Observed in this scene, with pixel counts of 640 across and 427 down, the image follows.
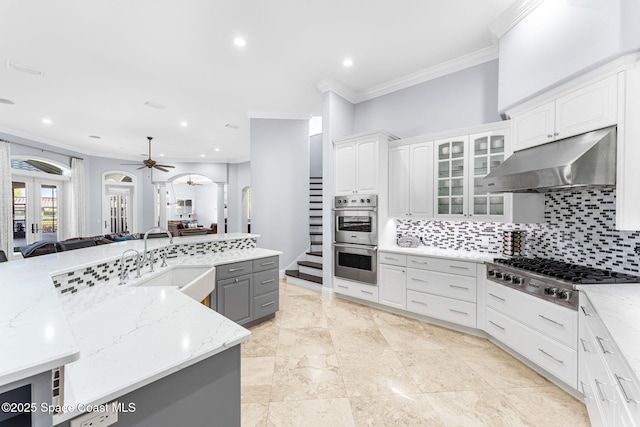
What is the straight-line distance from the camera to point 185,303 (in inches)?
57.9

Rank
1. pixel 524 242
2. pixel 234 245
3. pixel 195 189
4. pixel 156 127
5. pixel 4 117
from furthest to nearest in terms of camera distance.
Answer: pixel 195 189 < pixel 156 127 < pixel 4 117 < pixel 234 245 < pixel 524 242

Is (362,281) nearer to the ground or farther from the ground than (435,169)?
nearer to the ground

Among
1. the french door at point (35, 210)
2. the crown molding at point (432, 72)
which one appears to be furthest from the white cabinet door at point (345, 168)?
the french door at point (35, 210)

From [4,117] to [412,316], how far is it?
8030 millimetres

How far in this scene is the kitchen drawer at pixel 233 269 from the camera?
8.96 ft

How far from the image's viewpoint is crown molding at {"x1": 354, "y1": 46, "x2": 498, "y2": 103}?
3.12 m

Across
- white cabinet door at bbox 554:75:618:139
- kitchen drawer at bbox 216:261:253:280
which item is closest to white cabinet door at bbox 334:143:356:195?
kitchen drawer at bbox 216:261:253:280

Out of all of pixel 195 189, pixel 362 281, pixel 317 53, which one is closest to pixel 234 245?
pixel 362 281

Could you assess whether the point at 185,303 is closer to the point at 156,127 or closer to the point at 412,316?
the point at 412,316

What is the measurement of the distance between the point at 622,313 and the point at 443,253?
171 centimetres

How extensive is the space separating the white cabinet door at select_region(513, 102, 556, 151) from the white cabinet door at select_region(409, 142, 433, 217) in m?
0.95

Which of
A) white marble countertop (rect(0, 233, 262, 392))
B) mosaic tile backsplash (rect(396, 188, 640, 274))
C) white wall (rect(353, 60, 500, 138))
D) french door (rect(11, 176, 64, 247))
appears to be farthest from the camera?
french door (rect(11, 176, 64, 247))

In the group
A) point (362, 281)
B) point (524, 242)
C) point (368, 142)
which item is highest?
point (368, 142)

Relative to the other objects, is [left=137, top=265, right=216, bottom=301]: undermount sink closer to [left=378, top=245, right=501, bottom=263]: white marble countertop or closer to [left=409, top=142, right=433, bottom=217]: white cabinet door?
[left=378, top=245, right=501, bottom=263]: white marble countertop
